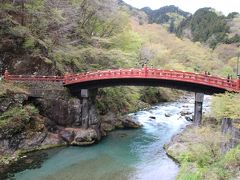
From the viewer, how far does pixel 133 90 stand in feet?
146

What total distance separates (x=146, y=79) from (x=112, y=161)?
9.27 m

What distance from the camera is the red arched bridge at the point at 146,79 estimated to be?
2859cm

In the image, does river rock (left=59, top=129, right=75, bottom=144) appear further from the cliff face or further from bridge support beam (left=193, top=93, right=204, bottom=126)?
bridge support beam (left=193, top=93, right=204, bottom=126)

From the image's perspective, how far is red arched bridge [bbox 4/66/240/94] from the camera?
28.6 m

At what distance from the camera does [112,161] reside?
26.7 m

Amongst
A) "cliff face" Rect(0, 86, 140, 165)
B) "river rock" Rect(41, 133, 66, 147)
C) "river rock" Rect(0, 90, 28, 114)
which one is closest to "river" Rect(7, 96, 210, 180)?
"river rock" Rect(41, 133, 66, 147)

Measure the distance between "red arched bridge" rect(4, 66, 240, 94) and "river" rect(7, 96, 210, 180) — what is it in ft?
18.9

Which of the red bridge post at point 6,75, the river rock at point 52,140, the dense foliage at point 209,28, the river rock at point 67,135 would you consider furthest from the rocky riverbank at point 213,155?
the dense foliage at point 209,28

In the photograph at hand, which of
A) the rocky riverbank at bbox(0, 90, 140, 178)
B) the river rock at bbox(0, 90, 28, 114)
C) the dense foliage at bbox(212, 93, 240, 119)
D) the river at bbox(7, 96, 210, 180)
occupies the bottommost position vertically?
the river at bbox(7, 96, 210, 180)

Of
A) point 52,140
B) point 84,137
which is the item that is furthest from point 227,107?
point 52,140

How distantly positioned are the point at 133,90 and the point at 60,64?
1232 cm

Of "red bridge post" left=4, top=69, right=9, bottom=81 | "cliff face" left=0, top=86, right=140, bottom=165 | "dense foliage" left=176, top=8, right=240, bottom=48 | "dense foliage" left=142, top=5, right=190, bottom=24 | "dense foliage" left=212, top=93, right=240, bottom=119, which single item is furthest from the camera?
"dense foliage" left=142, top=5, right=190, bottom=24

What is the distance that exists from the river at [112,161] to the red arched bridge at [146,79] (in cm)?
576

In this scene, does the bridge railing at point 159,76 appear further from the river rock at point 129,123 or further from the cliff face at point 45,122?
the river rock at point 129,123
